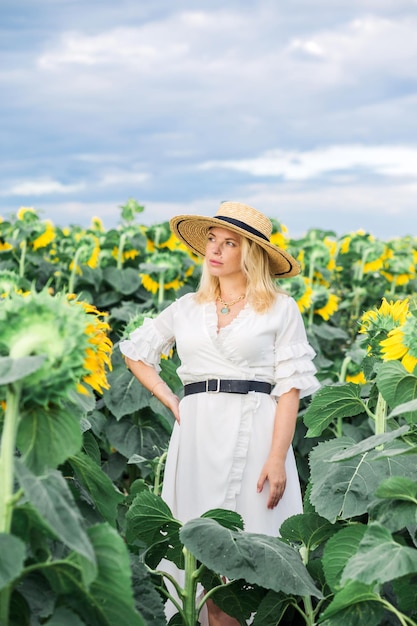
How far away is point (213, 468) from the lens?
3.23 meters

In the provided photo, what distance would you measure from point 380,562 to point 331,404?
0.89 meters

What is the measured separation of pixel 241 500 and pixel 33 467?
1741 mm

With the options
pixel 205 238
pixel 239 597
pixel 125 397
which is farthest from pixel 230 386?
pixel 125 397

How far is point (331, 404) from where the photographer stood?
99.0 inches

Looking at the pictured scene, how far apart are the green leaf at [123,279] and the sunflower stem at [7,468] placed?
474cm

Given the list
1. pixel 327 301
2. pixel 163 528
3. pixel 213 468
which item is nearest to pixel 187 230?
pixel 213 468

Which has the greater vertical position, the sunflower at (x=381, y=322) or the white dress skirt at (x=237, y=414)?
the sunflower at (x=381, y=322)

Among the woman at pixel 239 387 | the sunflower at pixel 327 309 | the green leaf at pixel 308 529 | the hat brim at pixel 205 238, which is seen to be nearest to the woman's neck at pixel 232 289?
the woman at pixel 239 387

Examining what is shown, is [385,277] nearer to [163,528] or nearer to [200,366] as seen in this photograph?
[200,366]

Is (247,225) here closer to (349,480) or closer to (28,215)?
(349,480)

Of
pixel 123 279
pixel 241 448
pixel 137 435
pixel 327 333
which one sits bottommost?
pixel 137 435

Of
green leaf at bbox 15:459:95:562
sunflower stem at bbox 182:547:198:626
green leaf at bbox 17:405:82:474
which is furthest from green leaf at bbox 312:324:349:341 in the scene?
green leaf at bbox 15:459:95:562

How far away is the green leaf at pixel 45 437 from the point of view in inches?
61.5

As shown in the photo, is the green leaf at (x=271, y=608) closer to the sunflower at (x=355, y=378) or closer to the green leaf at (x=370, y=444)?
the green leaf at (x=370, y=444)
